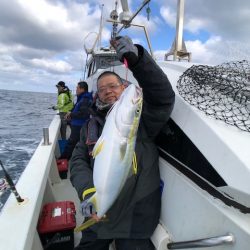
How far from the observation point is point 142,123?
8.21 feet

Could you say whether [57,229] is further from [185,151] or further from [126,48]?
[126,48]

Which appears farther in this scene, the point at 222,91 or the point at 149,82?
the point at 222,91

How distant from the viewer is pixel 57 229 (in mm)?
→ 2932

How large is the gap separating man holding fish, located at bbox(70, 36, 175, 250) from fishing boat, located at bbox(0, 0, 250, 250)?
15 centimetres

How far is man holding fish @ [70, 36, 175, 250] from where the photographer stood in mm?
1935

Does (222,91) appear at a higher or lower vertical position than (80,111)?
higher

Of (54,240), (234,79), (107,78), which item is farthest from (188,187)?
(54,240)

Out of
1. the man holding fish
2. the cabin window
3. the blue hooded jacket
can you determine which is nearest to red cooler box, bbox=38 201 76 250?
the man holding fish

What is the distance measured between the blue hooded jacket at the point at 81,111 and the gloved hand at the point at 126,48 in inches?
160

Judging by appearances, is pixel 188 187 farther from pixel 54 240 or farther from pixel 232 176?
pixel 54 240

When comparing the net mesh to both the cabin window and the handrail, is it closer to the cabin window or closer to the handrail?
the cabin window

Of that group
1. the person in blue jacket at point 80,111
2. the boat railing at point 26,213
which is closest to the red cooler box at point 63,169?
the person in blue jacket at point 80,111

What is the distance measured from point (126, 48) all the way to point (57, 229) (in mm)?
1931

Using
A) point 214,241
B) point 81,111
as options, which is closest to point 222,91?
point 214,241
